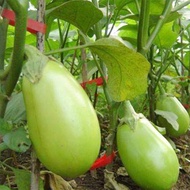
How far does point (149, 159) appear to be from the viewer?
2.48 ft

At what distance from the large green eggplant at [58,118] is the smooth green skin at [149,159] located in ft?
0.72

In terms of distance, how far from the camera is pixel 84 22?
2.55ft

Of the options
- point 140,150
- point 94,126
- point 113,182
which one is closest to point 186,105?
point 113,182

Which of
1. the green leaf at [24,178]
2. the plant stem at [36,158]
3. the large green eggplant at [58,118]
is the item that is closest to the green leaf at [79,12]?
the plant stem at [36,158]

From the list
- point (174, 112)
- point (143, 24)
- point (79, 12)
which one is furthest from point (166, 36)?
point (79, 12)

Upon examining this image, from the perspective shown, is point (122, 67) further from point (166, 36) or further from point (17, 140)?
point (166, 36)

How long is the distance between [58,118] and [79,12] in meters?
0.26

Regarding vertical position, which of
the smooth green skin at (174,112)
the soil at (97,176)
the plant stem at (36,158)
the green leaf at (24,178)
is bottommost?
the soil at (97,176)

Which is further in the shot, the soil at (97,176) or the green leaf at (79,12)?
the soil at (97,176)

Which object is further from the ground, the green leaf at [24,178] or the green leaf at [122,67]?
the green leaf at [122,67]

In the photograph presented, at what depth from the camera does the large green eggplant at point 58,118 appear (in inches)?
21.0

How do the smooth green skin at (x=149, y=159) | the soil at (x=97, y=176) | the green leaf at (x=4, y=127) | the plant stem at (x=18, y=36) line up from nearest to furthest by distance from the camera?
1. the plant stem at (x=18, y=36)
2. the green leaf at (x=4, y=127)
3. the smooth green skin at (x=149, y=159)
4. the soil at (x=97, y=176)

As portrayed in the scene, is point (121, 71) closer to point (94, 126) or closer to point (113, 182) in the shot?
point (94, 126)

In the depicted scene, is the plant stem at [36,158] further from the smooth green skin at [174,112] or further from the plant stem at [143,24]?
the smooth green skin at [174,112]
